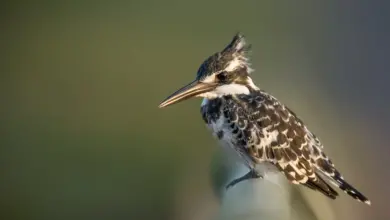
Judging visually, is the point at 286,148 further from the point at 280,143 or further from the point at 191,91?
the point at 191,91

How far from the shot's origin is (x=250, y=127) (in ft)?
3.23

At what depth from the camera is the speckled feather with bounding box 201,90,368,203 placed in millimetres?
979

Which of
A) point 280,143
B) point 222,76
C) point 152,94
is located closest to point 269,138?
point 280,143

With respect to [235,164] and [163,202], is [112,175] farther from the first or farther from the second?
[235,164]

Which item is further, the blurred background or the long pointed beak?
the blurred background

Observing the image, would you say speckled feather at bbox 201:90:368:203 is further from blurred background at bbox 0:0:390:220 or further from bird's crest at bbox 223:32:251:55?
blurred background at bbox 0:0:390:220

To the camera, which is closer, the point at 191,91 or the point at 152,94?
the point at 191,91

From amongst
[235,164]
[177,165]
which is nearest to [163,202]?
[177,165]

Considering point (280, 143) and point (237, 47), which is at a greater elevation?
point (237, 47)

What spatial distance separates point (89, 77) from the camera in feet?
5.57

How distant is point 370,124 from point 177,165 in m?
0.66

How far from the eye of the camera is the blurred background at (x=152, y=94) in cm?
153

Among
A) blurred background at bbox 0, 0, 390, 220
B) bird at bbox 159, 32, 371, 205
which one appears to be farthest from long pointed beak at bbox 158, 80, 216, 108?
blurred background at bbox 0, 0, 390, 220

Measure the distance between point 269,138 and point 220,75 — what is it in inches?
6.7
